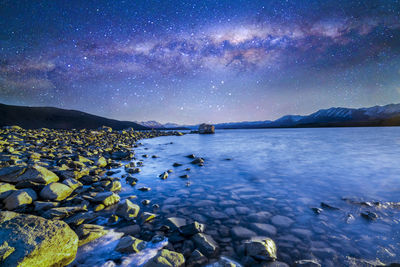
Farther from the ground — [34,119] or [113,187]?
[34,119]

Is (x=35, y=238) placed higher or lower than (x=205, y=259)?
higher

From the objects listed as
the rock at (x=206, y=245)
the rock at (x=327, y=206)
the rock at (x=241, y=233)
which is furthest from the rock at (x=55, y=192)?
the rock at (x=327, y=206)

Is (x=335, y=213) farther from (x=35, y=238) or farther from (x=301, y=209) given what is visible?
(x=35, y=238)

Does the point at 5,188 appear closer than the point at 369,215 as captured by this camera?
No

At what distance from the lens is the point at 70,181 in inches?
215

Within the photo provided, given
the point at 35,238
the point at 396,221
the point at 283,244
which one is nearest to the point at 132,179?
the point at 35,238

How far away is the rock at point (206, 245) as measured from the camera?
271 cm

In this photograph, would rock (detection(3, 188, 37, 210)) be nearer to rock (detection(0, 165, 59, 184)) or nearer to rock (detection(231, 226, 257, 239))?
rock (detection(0, 165, 59, 184))

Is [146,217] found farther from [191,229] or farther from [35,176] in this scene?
[35,176]

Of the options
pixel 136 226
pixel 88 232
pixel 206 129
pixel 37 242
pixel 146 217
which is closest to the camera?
pixel 37 242

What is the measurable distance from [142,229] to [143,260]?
939 mm

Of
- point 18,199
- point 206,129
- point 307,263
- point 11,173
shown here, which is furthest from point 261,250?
point 206,129

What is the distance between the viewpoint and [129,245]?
2.72 m

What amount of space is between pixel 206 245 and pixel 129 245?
1344mm
